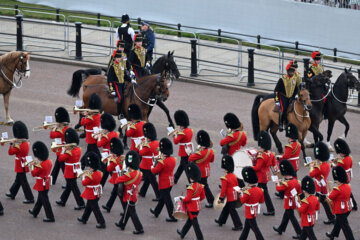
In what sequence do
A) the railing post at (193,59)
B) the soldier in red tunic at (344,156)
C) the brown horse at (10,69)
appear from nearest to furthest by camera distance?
1. the soldier in red tunic at (344,156)
2. the brown horse at (10,69)
3. the railing post at (193,59)

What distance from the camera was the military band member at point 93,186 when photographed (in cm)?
1559

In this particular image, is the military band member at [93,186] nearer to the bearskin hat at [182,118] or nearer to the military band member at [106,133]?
the military band member at [106,133]

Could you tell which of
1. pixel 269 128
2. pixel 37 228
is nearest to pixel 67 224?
pixel 37 228

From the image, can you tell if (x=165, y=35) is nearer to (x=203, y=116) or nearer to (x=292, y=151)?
(x=203, y=116)

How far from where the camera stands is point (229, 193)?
15688 mm

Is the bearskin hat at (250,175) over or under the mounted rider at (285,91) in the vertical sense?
under

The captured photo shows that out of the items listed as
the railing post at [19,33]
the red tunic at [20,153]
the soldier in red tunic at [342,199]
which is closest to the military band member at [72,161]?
the red tunic at [20,153]

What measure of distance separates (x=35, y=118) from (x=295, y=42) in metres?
9.19

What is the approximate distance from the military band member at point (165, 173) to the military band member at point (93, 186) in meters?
1.11

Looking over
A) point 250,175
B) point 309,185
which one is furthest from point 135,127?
point 309,185

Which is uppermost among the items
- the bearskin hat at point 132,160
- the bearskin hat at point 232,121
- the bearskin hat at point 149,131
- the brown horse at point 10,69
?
the brown horse at point 10,69

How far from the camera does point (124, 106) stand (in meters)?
20.6

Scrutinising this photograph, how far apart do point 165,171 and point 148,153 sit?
3.13 feet

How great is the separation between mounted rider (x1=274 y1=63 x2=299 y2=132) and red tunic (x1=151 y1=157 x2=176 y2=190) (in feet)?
13.8
